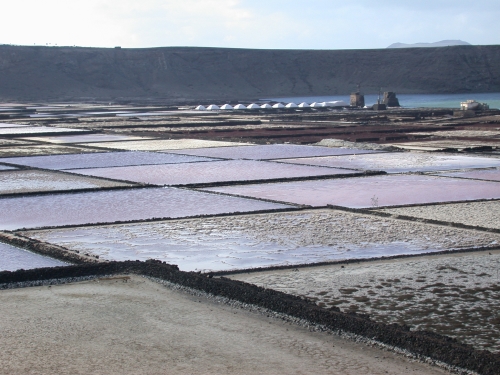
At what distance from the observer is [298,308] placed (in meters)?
5.02

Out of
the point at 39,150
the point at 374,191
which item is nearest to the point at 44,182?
the point at 374,191

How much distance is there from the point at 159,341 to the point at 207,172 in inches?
330

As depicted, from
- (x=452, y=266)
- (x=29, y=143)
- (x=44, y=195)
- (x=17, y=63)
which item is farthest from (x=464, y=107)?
(x=17, y=63)

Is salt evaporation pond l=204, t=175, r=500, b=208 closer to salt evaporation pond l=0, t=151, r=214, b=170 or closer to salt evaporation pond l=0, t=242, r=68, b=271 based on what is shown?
salt evaporation pond l=0, t=242, r=68, b=271

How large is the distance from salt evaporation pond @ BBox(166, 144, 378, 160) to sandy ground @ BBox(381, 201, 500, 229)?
6.44 metres

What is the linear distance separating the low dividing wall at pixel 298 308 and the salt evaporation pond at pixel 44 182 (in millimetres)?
4959

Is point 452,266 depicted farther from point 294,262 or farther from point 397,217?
point 397,217

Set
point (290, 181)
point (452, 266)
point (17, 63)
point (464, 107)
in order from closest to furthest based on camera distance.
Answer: point (452, 266) → point (290, 181) → point (464, 107) → point (17, 63)

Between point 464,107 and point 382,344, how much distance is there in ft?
99.2

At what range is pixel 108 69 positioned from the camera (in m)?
79.7

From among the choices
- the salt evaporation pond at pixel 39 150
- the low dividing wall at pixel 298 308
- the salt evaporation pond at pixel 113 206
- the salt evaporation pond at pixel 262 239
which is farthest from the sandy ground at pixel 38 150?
the low dividing wall at pixel 298 308

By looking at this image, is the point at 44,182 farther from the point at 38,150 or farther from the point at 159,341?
the point at 159,341

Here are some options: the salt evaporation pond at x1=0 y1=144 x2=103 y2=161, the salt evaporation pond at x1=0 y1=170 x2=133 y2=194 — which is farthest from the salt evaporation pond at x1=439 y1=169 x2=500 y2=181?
the salt evaporation pond at x1=0 y1=144 x2=103 y2=161

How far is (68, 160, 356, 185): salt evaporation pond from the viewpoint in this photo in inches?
473
